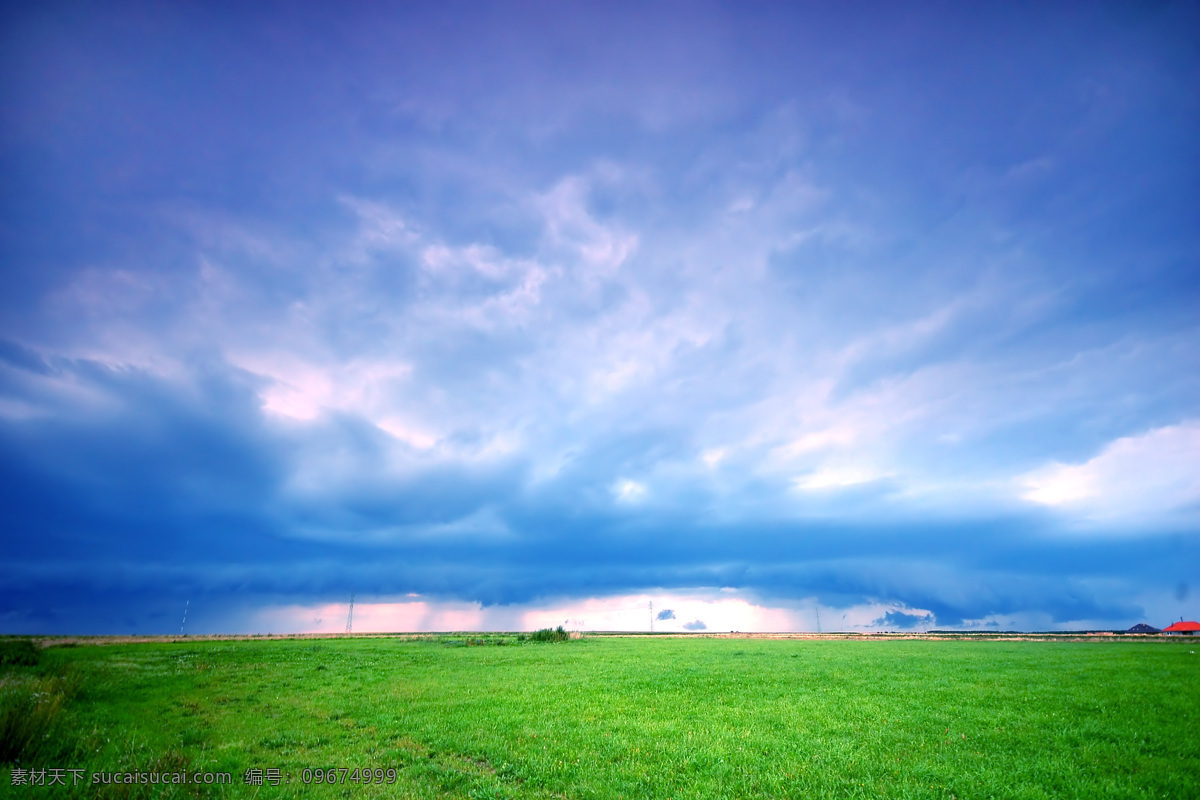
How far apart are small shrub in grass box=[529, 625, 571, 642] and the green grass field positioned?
157ft

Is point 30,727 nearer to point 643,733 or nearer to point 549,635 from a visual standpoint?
point 643,733

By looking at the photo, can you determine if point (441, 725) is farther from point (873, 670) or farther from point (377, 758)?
point (873, 670)

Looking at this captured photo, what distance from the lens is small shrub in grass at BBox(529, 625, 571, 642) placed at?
79.8 m

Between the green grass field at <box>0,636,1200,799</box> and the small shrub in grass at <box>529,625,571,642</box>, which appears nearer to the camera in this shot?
the green grass field at <box>0,636,1200,799</box>

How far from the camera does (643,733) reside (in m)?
19.6

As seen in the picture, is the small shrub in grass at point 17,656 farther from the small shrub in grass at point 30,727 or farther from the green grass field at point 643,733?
the small shrub in grass at point 30,727

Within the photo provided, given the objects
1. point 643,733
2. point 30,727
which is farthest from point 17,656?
point 643,733

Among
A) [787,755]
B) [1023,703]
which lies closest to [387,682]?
[787,755]

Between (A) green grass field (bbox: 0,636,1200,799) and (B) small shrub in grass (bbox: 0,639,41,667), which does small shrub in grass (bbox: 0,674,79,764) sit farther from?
(B) small shrub in grass (bbox: 0,639,41,667)

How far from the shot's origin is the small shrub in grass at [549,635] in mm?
79812

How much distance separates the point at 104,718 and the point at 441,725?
48.2 ft

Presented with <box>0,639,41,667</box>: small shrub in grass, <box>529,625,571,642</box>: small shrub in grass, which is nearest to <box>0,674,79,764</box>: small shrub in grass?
<box>0,639,41,667</box>: small shrub in grass

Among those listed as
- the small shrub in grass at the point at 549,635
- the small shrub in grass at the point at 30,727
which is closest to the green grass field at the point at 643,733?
the small shrub in grass at the point at 30,727

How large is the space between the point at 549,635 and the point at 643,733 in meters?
66.0
